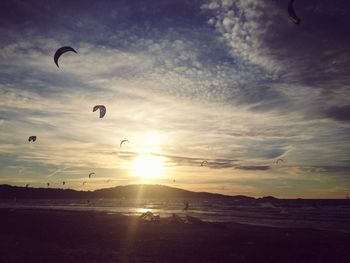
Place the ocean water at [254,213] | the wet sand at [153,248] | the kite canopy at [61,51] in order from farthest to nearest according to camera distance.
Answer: the ocean water at [254,213] → the kite canopy at [61,51] → the wet sand at [153,248]

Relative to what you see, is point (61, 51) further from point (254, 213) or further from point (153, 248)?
point (254, 213)

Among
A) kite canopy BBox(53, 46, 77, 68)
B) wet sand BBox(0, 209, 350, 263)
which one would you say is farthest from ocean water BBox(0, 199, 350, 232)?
kite canopy BBox(53, 46, 77, 68)

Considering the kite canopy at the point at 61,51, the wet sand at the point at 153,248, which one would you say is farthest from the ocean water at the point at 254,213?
the kite canopy at the point at 61,51

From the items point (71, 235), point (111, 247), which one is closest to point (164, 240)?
point (111, 247)

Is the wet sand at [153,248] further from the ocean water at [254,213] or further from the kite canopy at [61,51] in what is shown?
the ocean water at [254,213]

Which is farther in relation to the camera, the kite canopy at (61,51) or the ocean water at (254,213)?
the ocean water at (254,213)

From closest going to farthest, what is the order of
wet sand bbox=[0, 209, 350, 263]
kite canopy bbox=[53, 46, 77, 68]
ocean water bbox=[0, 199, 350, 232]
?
wet sand bbox=[0, 209, 350, 263]
kite canopy bbox=[53, 46, 77, 68]
ocean water bbox=[0, 199, 350, 232]

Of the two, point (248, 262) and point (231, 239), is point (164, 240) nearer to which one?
point (231, 239)

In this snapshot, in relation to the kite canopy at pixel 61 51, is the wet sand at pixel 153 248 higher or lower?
lower

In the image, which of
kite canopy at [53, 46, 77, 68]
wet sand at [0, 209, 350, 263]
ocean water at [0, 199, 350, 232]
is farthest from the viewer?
ocean water at [0, 199, 350, 232]

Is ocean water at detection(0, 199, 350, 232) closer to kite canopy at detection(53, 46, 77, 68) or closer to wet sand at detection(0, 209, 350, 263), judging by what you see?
wet sand at detection(0, 209, 350, 263)

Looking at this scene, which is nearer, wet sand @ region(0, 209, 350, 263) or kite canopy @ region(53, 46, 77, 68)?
wet sand @ region(0, 209, 350, 263)

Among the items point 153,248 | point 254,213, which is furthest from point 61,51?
point 254,213

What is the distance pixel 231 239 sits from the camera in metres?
21.5
